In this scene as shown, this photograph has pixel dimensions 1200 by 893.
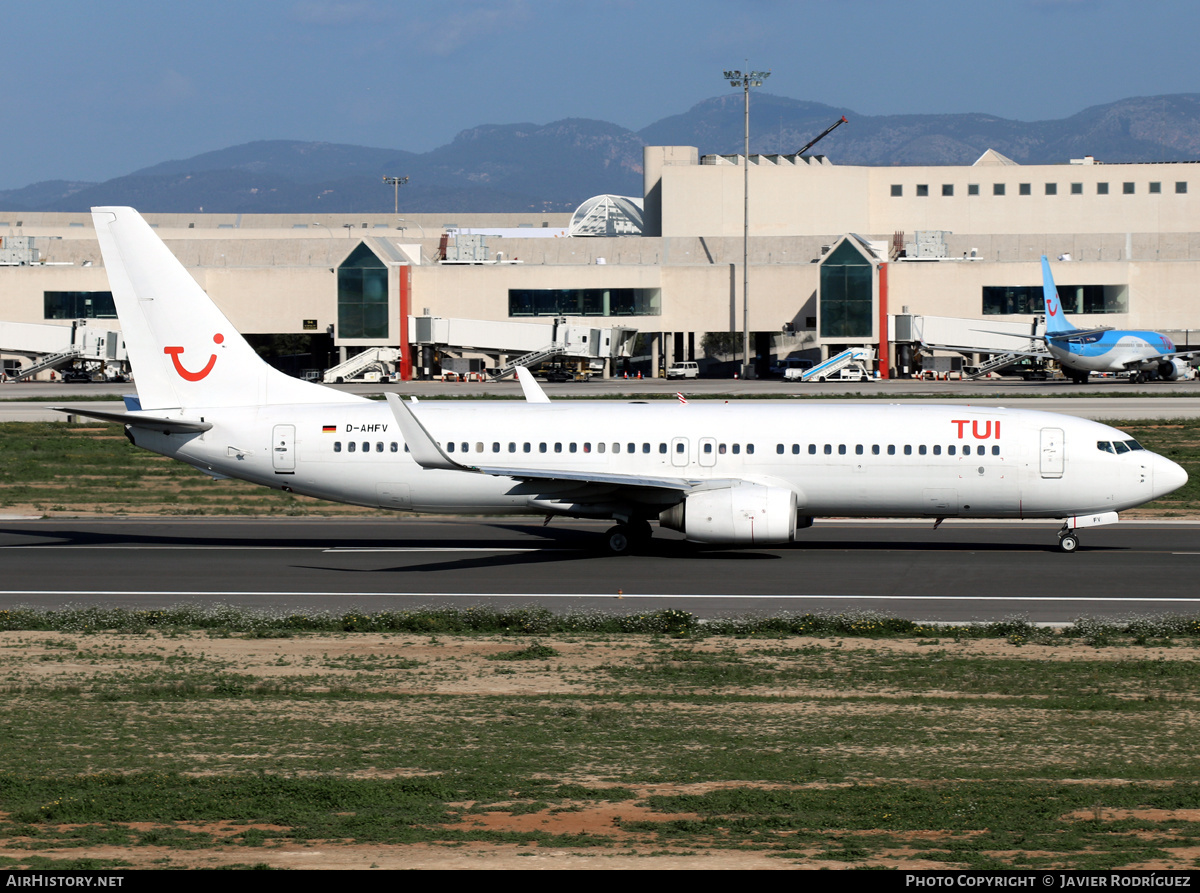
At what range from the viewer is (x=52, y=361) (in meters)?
117

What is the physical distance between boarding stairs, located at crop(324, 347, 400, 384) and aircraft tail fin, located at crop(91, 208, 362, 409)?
79438 mm

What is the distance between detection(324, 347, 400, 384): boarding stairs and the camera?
115125 millimetres

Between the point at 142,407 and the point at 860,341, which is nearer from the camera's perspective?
the point at 142,407

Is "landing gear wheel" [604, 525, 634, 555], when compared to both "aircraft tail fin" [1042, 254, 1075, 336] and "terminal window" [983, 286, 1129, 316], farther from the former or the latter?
"terminal window" [983, 286, 1129, 316]

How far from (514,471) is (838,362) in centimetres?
8596

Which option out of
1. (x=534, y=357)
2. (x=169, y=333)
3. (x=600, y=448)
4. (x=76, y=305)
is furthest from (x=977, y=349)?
(x=169, y=333)

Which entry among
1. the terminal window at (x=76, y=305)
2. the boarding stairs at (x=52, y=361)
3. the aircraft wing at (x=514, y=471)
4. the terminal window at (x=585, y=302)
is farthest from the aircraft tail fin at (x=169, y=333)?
the terminal window at (x=76, y=305)

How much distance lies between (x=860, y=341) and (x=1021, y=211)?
4532cm

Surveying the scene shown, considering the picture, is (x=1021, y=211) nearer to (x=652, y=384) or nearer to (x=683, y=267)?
(x=683, y=267)

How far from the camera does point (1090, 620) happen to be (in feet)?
81.7

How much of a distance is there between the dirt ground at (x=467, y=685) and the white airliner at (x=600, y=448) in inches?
413

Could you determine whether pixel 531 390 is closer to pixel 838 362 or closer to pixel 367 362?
pixel 838 362

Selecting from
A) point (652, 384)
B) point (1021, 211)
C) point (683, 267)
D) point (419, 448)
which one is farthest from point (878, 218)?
point (419, 448)

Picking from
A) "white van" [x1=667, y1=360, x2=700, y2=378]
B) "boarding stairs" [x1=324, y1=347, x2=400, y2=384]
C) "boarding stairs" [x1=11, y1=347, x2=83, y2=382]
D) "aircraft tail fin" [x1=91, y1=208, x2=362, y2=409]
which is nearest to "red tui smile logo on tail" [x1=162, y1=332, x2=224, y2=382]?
"aircraft tail fin" [x1=91, y1=208, x2=362, y2=409]
